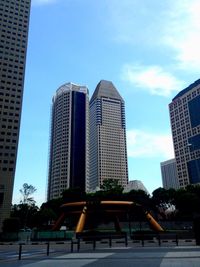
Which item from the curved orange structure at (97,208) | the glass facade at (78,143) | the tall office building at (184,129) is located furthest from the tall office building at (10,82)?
the tall office building at (184,129)

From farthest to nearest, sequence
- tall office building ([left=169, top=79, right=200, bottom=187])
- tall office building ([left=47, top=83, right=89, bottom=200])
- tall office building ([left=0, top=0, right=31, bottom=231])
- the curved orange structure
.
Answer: tall office building ([left=47, top=83, right=89, bottom=200]) < tall office building ([left=169, top=79, right=200, bottom=187]) < tall office building ([left=0, top=0, right=31, bottom=231]) < the curved orange structure

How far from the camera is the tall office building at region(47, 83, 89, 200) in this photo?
184 m

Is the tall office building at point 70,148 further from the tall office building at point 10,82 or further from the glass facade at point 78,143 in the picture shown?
the tall office building at point 10,82

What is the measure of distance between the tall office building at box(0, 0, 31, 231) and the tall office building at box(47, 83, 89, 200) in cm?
6654

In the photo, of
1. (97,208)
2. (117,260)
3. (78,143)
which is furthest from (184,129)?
(117,260)

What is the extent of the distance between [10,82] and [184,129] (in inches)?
3916

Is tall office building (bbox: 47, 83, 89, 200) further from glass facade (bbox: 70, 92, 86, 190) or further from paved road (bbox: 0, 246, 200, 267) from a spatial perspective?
paved road (bbox: 0, 246, 200, 267)

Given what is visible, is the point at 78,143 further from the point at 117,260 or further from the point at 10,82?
the point at 117,260

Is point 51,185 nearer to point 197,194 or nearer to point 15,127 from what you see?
point 15,127

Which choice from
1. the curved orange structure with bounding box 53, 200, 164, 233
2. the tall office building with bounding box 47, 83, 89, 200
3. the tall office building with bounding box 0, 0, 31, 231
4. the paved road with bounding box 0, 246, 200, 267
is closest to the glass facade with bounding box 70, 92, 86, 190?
the tall office building with bounding box 47, 83, 89, 200

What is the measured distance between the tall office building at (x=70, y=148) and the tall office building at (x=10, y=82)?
66539 millimetres

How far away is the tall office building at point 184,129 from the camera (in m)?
156

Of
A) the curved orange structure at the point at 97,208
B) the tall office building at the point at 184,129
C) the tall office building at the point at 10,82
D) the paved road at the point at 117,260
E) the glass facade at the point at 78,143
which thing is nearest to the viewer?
the paved road at the point at 117,260

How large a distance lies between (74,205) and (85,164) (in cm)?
12659
